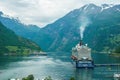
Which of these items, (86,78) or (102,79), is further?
(86,78)

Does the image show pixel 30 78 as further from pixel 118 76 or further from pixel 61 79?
pixel 118 76

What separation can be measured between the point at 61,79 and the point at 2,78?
30.6 m

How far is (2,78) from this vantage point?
185 metres

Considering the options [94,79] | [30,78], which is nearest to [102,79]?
[94,79]

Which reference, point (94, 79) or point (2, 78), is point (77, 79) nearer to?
point (94, 79)

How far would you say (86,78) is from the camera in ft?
637

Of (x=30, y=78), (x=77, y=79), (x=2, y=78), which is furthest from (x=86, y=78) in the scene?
(x=30, y=78)

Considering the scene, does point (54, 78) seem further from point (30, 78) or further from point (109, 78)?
Answer: point (30, 78)

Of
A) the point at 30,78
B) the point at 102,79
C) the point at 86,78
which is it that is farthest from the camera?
the point at 86,78

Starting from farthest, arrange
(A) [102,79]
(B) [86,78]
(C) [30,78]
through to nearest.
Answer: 1. (B) [86,78]
2. (A) [102,79]
3. (C) [30,78]

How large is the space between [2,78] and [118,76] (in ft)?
201

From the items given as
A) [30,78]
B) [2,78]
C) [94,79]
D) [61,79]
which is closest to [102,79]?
[94,79]

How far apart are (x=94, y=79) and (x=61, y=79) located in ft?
56.3

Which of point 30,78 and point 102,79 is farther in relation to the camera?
point 102,79
